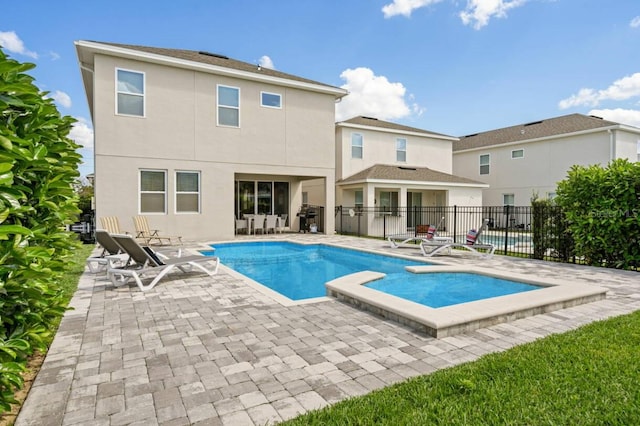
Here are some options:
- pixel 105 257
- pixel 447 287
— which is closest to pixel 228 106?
pixel 105 257

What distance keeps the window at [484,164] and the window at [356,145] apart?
1173cm

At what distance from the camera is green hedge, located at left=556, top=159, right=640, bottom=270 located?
29.9 feet

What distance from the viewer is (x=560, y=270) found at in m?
9.09

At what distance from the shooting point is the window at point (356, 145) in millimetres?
22727

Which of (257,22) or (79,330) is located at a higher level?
(257,22)

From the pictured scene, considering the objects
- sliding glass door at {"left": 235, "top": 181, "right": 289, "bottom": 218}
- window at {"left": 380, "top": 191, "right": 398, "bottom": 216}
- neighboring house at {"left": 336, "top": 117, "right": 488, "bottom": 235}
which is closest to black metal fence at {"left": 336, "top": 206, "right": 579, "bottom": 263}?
neighboring house at {"left": 336, "top": 117, "right": 488, "bottom": 235}

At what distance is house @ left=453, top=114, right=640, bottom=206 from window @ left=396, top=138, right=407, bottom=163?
765 cm

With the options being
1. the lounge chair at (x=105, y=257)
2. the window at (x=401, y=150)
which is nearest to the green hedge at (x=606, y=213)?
the lounge chair at (x=105, y=257)

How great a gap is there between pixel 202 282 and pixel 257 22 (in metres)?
12.4

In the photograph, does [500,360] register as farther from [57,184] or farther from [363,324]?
[57,184]

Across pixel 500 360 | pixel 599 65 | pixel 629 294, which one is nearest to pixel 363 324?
pixel 500 360

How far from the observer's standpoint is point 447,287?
792 centimetres

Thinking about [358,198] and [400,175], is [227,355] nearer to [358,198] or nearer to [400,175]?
[358,198]

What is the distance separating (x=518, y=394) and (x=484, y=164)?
93.8 feet
